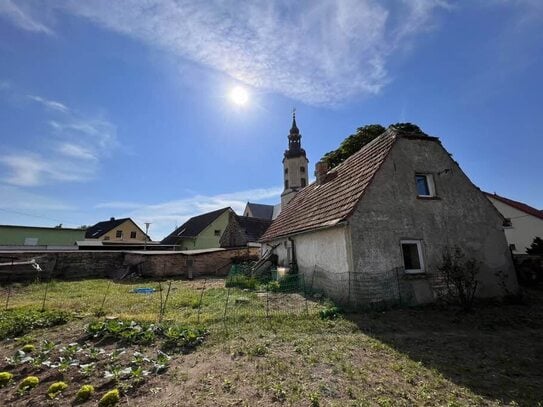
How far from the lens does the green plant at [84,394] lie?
4.35 metres

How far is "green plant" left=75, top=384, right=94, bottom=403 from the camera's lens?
4.35 m

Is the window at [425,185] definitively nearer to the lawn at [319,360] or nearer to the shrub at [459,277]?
the shrub at [459,277]

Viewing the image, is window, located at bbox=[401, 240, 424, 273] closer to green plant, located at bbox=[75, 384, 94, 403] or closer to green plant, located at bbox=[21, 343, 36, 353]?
green plant, located at bbox=[75, 384, 94, 403]

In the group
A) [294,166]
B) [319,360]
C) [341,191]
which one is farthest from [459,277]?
[294,166]

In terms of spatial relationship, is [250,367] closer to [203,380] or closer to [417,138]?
[203,380]

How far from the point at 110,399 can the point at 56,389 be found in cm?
110

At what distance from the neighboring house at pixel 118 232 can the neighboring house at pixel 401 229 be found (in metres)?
43.4

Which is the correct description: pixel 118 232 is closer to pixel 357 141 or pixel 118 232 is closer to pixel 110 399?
pixel 357 141

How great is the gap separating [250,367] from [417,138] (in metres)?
10.9

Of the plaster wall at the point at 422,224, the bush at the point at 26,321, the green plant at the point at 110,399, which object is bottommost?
the green plant at the point at 110,399

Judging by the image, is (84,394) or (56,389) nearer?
(84,394)

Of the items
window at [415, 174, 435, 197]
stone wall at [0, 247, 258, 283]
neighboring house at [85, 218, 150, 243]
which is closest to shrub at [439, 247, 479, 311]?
window at [415, 174, 435, 197]

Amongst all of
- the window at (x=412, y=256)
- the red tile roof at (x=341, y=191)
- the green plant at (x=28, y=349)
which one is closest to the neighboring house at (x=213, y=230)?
the red tile roof at (x=341, y=191)

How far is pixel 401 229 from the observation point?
10.6m
